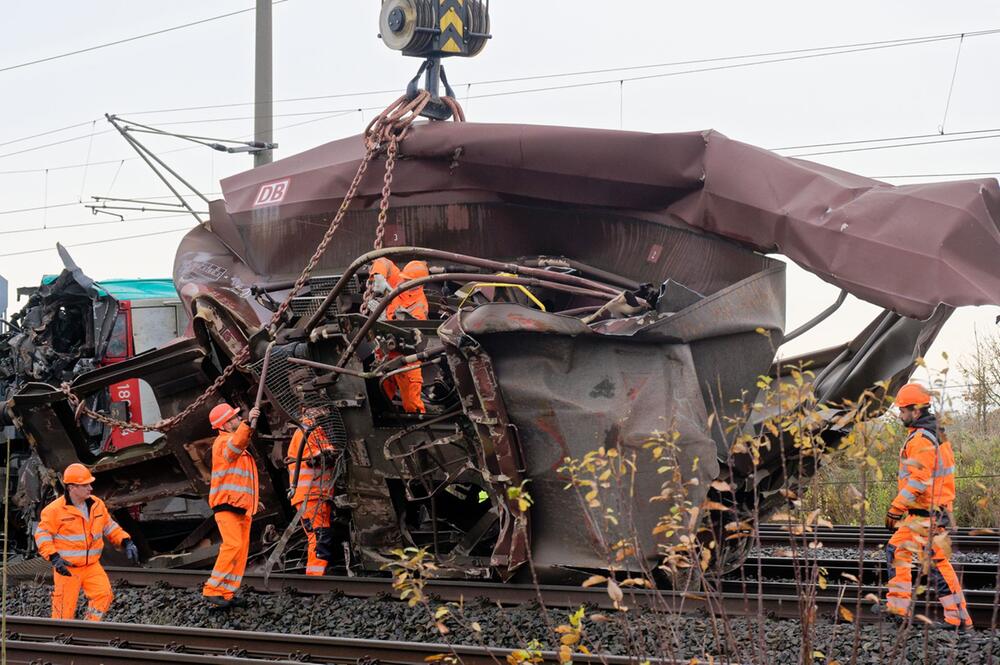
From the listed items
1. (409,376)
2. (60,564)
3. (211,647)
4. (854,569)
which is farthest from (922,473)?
(60,564)

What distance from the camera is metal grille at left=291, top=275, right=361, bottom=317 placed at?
24.2 feet

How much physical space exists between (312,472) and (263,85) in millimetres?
7909

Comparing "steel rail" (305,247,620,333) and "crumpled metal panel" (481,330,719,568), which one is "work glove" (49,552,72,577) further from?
"crumpled metal panel" (481,330,719,568)

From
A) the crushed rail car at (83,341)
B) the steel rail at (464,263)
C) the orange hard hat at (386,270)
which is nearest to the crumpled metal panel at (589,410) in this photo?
the steel rail at (464,263)

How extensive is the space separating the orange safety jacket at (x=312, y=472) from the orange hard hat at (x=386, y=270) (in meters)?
1.11

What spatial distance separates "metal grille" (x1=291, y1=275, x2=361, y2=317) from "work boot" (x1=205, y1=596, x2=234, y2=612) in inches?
75.4

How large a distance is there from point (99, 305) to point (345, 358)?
490cm

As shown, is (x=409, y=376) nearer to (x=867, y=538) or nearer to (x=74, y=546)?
(x=74, y=546)

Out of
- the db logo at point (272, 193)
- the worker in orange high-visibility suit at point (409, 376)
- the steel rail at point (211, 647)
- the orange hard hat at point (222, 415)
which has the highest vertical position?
the db logo at point (272, 193)

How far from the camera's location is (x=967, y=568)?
7.91 meters

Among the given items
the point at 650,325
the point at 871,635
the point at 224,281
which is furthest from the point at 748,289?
the point at 224,281

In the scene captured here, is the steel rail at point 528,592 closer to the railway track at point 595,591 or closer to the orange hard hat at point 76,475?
the railway track at point 595,591

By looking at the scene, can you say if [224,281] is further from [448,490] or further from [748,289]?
[748,289]

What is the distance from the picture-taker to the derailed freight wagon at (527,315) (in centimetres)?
623
